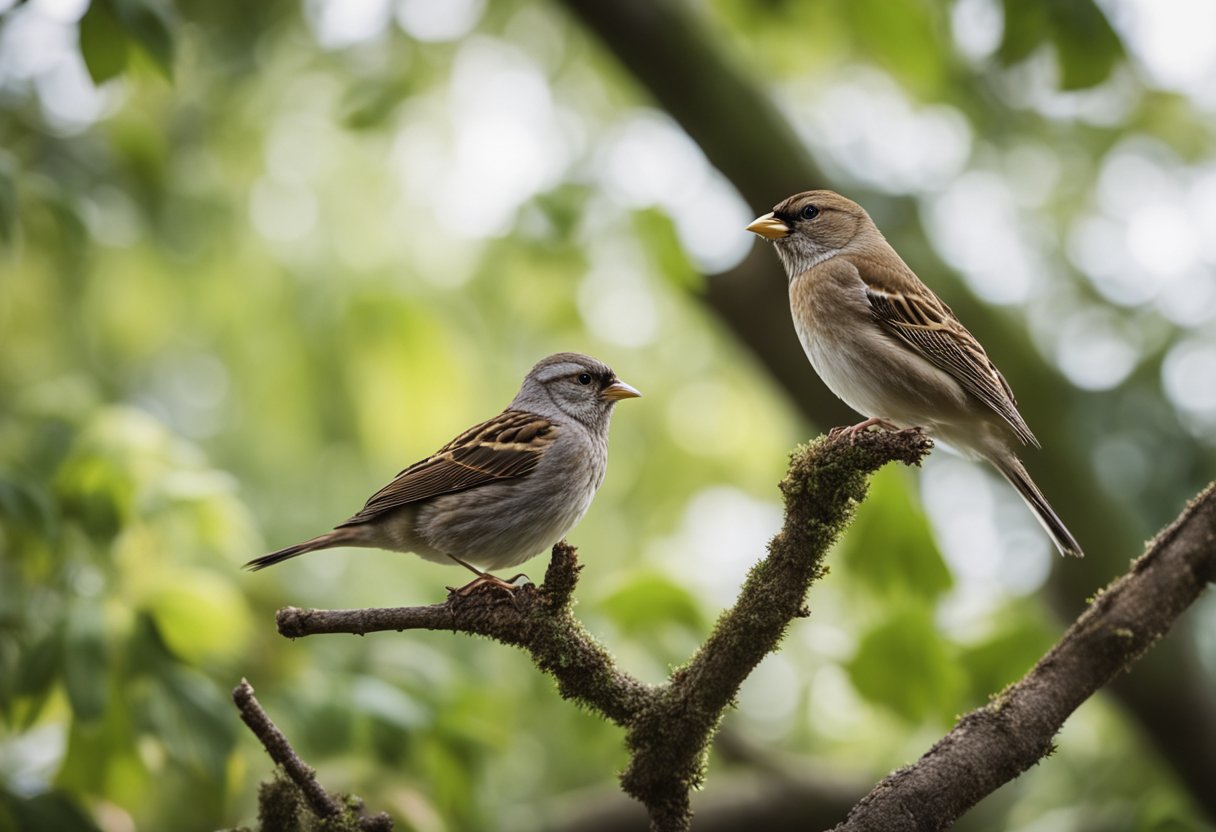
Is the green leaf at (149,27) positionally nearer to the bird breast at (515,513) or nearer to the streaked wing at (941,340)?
the bird breast at (515,513)

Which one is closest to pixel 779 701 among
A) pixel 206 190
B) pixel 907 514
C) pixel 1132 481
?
pixel 1132 481

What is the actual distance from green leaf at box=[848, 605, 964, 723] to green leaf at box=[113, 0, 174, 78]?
149 inches

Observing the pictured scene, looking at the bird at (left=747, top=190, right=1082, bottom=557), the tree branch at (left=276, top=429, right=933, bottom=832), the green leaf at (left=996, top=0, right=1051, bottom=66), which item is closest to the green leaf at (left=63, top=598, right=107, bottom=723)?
the tree branch at (left=276, top=429, right=933, bottom=832)

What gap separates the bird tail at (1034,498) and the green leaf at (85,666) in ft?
10.5

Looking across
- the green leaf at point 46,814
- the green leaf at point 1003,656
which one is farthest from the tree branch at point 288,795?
the green leaf at point 1003,656

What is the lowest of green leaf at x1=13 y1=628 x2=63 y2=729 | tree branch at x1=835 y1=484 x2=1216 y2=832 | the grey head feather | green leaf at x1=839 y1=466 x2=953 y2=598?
tree branch at x1=835 y1=484 x2=1216 y2=832

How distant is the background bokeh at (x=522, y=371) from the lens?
15.8ft

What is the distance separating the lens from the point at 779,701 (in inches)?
372

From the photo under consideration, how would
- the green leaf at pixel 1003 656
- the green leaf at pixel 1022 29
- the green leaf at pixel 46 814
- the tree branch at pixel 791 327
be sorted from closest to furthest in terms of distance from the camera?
the green leaf at pixel 46 814, the green leaf at pixel 1022 29, the green leaf at pixel 1003 656, the tree branch at pixel 791 327

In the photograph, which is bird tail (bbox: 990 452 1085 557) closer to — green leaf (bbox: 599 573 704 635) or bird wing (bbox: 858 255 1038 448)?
bird wing (bbox: 858 255 1038 448)

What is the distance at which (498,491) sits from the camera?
3824mm

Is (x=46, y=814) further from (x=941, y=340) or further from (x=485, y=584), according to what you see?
(x=941, y=340)

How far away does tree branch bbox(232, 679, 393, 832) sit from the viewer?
2727mm

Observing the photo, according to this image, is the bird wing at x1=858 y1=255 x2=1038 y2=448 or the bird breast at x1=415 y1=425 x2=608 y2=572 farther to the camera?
the bird breast at x1=415 y1=425 x2=608 y2=572
